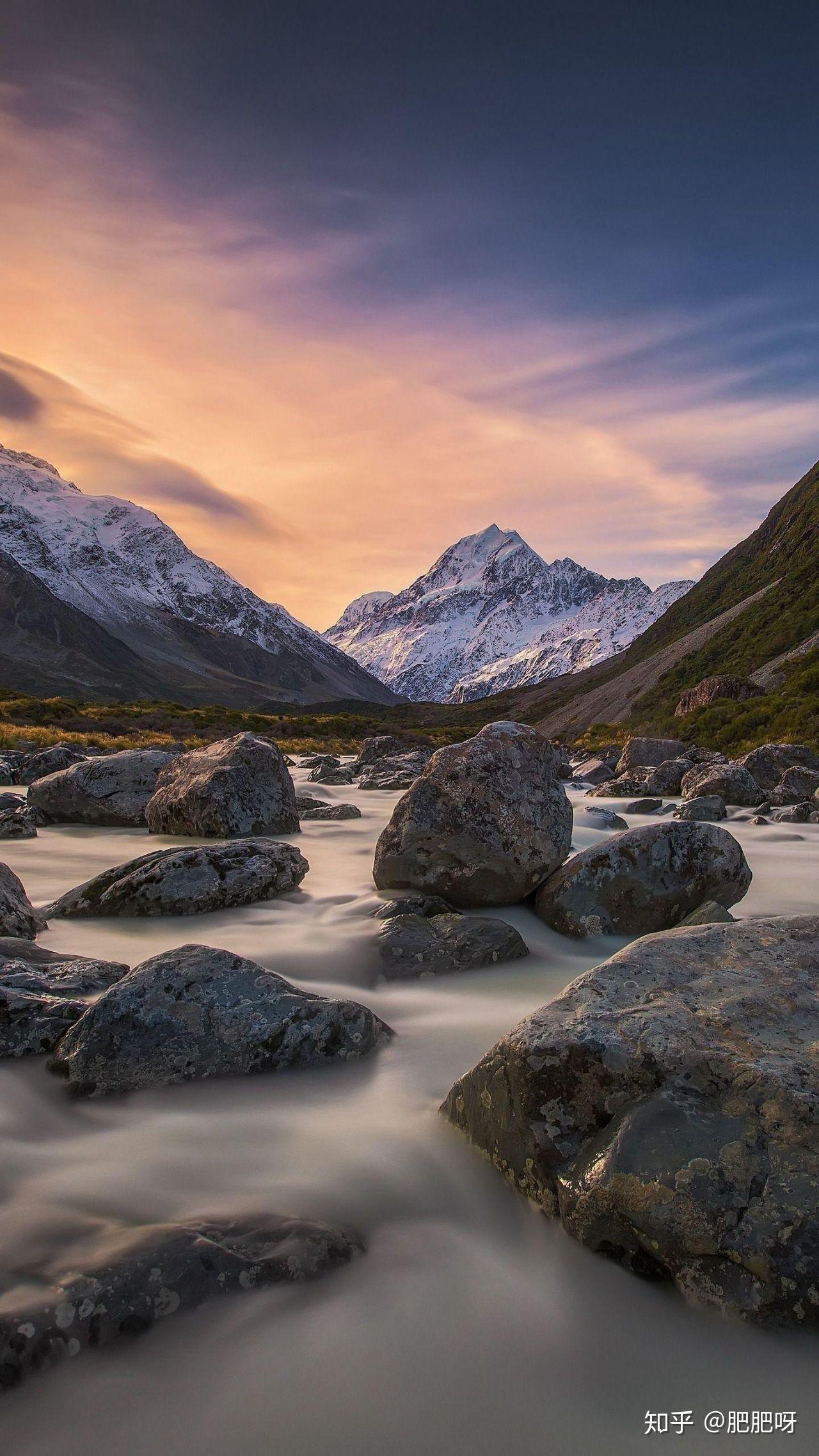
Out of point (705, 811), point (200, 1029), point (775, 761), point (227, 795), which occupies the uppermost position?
point (775, 761)

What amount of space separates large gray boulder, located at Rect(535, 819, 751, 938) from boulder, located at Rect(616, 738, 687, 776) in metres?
18.5

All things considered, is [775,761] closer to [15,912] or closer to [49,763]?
[49,763]

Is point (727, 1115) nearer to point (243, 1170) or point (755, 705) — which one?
point (243, 1170)

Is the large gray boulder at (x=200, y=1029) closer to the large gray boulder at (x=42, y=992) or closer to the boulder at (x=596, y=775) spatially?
the large gray boulder at (x=42, y=992)

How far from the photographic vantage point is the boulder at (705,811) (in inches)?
513

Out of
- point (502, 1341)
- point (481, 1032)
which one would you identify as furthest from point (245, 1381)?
point (481, 1032)

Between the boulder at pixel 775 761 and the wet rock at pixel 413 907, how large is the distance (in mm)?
14800

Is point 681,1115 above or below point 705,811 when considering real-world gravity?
above

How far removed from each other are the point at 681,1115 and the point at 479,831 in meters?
4.64

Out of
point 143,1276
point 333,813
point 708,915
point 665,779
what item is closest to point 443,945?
point 708,915

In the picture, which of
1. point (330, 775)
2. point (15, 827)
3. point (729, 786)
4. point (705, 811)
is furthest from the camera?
point (330, 775)

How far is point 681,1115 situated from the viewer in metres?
2.45

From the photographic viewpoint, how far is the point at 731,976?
3.11m

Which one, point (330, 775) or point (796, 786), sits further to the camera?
point (330, 775)
